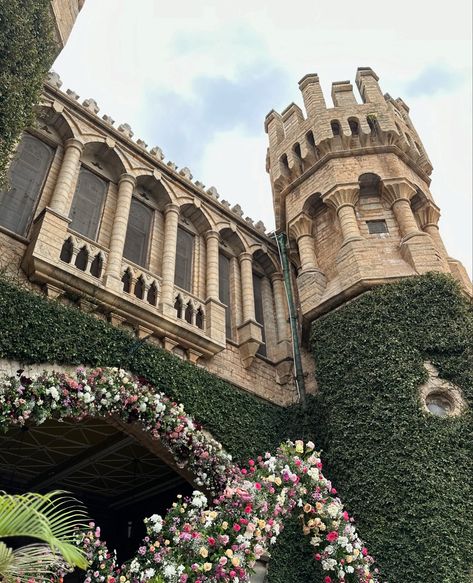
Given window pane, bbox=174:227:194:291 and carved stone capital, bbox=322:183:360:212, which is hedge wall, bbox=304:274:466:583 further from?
window pane, bbox=174:227:194:291

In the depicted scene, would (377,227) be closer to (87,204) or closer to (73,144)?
(87,204)

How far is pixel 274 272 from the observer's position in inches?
604

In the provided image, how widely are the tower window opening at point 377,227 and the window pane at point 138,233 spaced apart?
5.73m

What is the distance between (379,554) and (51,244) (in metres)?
7.71

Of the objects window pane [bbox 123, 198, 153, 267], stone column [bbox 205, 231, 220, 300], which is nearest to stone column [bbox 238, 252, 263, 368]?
stone column [bbox 205, 231, 220, 300]

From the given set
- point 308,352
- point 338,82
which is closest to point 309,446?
point 308,352

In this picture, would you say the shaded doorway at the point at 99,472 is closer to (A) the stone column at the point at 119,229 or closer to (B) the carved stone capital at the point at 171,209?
(A) the stone column at the point at 119,229

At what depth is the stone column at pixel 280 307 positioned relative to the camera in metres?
13.6

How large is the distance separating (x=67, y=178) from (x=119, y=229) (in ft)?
5.02

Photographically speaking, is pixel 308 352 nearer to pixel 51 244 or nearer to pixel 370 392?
pixel 370 392

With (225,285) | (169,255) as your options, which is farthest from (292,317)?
(169,255)

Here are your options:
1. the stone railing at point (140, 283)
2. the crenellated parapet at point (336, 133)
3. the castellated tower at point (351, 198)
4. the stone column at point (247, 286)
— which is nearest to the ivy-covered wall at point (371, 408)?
the castellated tower at point (351, 198)

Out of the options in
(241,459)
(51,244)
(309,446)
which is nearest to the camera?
(309,446)

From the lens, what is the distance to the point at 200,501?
20.9ft
